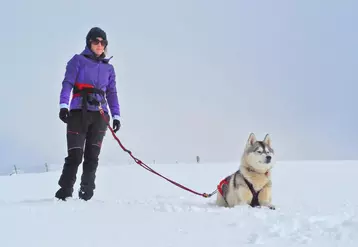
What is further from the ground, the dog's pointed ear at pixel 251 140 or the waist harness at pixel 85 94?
the waist harness at pixel 85 94

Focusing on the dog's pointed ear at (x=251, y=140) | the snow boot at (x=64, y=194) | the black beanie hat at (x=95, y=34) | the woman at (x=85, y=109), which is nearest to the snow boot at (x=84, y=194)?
the woman at (x=85, y=109)

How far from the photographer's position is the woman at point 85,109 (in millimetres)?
4953

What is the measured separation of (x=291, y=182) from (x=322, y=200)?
3.00 m

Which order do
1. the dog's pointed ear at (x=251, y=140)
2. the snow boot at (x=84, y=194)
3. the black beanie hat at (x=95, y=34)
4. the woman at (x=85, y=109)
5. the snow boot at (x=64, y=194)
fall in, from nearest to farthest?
the snow boot at (x=64, y=194), the woman at (x=85, y=109), the snow boot at (x=84, y=194), the black beanie hat at (x=95, y=34), the dog's pointed ear at (x=251, y=140)

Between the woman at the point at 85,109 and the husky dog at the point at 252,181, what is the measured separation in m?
1.81

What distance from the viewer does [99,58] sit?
17.2 ft

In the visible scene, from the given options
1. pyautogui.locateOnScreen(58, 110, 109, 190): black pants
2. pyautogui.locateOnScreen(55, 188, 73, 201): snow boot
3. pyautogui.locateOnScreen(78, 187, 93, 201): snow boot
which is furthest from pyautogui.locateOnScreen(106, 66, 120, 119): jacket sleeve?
pyautogui.locateOnScreen(55, 188, 73, 201): snow boot

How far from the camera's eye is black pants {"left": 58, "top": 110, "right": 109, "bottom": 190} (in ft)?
16.3

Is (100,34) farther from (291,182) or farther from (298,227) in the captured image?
(291,182)

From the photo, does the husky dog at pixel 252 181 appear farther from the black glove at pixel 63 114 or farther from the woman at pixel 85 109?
the black glove at pixel 63 114

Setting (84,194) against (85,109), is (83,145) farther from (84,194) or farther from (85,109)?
(84,194)

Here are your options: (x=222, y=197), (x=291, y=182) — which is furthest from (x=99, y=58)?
(x=291, y=182)

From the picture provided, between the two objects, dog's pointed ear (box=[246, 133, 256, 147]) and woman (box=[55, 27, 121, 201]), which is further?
dog's pointed ear (box=[246, 133, 256, 147])

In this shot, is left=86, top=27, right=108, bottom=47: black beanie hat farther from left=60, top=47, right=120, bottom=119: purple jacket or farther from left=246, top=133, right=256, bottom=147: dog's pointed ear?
left=246, top=133, right=256, bottom=147: dog's pointed ear
